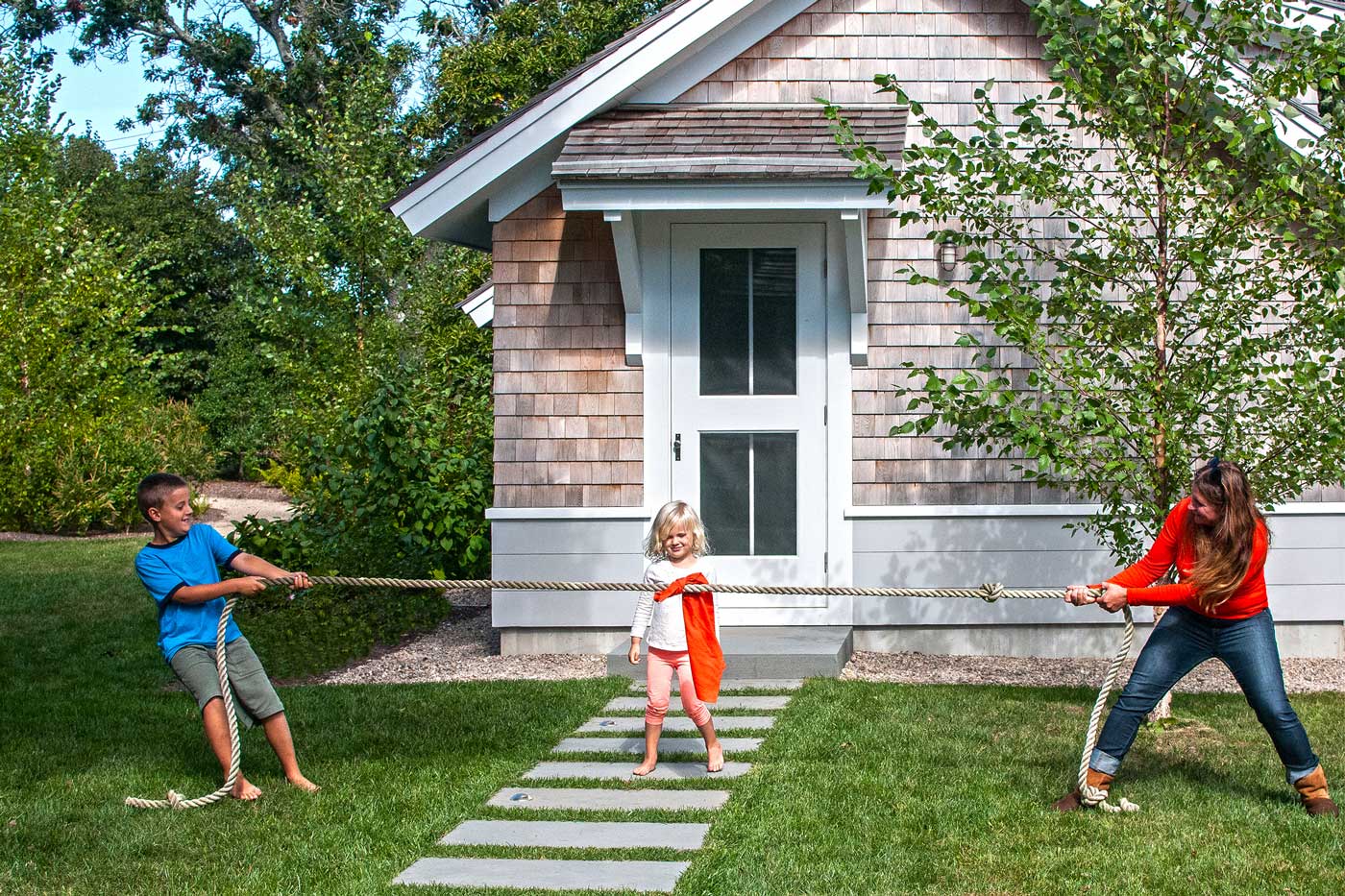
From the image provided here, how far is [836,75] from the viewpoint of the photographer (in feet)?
30.8

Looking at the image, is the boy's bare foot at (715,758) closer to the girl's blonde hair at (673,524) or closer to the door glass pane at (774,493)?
the girl's blonde hair at (673,524)

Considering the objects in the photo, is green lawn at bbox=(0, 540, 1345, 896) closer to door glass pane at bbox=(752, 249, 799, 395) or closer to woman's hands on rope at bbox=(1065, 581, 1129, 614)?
woman's hands on rope at bbox=(1065, 581, 1129, 614)

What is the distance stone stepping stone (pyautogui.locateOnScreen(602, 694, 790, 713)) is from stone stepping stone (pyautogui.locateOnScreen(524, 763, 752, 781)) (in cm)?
116

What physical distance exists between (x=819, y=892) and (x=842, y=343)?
530cm

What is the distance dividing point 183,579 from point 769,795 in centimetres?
A: 254

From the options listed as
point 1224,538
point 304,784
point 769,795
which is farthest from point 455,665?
point 1224,538

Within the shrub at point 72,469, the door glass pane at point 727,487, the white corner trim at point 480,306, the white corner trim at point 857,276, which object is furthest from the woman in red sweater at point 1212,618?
the shrub at point 72,469

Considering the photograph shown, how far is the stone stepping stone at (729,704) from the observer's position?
7.27 meters

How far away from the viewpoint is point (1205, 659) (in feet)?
17.4

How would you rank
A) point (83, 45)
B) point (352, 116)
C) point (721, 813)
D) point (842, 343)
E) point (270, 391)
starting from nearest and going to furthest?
point (721, 813) → point (842, 343) → point (352, 116) → point (270, 391) → point (83, 45)

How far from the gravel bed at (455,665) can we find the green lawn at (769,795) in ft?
1.88

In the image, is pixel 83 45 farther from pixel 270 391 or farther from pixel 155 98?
pixel 270 391

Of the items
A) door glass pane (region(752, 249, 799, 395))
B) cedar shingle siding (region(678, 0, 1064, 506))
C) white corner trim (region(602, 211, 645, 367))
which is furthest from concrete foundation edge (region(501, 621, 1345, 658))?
white corner trim (region(602, 211, 645, 367))

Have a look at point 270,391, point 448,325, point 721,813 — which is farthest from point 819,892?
point 270,391
